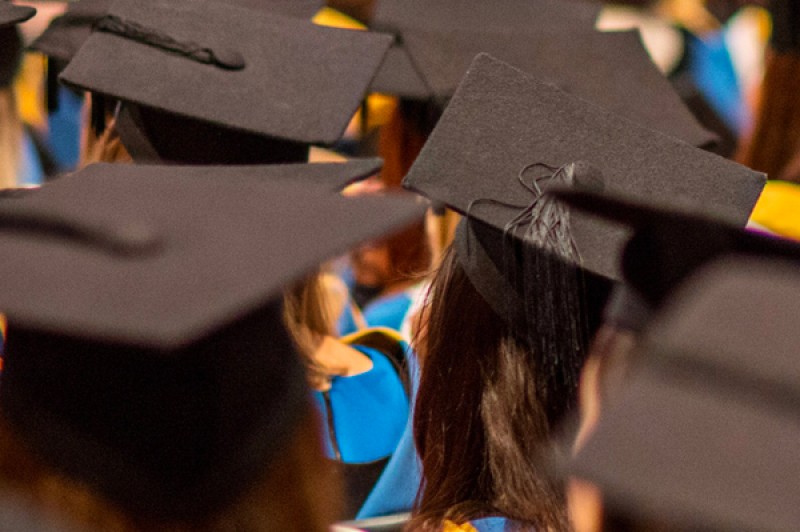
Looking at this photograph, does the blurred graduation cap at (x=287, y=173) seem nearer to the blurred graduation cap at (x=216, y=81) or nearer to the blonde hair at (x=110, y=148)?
the blurred graduation cap at (x=216, y=81)

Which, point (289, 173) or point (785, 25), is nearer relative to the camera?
point (289, 173)

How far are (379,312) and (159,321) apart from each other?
195cm

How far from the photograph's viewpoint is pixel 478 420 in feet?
4.89

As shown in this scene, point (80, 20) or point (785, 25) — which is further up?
point (785, 25)

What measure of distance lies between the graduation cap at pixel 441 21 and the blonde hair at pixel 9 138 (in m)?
0.93

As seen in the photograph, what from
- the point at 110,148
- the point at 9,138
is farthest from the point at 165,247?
the point at 9,138

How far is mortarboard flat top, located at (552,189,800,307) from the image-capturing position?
1.03 m

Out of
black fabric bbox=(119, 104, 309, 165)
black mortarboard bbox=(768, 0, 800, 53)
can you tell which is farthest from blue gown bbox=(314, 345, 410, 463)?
black mortarboard bbox=(768, 0, 800, 53)

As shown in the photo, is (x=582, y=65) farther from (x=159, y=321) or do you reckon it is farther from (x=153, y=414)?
(x=159, y=321)

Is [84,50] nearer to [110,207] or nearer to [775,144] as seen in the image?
[110,207]

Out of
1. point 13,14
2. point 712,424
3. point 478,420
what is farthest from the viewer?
point 13,14

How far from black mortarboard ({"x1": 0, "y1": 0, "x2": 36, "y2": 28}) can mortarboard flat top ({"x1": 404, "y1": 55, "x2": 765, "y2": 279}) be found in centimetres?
132

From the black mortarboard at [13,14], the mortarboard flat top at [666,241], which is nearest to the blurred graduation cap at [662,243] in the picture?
the mortarboard flat top at [666,241]

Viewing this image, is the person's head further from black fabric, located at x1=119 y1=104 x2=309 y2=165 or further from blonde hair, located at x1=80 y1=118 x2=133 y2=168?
blonde hair, located at x1=80 y1=118 x2=133 y2=168
